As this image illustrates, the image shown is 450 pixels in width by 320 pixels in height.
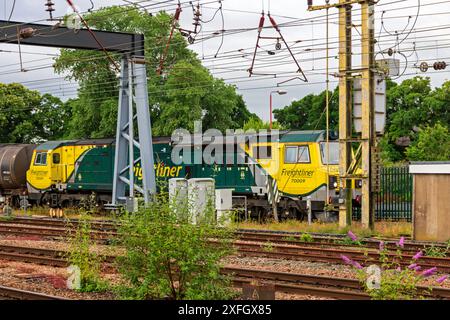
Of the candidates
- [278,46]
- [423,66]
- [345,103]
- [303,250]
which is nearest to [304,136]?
[345,103]

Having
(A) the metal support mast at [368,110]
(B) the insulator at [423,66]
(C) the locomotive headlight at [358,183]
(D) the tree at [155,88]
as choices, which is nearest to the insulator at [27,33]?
(A) the metal support mast at [368,110]

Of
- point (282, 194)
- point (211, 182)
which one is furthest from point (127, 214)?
point (282, 194)

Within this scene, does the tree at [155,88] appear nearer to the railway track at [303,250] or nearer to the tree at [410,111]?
the tree at [410,111]

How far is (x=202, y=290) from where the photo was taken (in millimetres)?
10695

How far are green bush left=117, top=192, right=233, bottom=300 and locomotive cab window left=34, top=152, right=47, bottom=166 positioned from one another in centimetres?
2397

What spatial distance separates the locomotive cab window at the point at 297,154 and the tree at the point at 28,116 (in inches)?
1474

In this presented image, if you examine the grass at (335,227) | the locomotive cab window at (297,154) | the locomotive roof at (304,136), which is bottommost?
the grass at (335,227)

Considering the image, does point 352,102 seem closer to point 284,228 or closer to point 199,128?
point 284,228

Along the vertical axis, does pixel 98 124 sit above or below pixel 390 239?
A: above

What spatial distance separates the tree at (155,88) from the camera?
51.7 m

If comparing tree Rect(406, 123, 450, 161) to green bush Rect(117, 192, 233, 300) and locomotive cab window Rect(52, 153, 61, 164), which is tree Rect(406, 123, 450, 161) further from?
green bush Rect(117, 192, 233, 300)

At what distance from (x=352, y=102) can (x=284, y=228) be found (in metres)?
4.96

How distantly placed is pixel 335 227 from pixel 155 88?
32529 millimetres

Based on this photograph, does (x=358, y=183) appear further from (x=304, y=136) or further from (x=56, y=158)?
(x=56, y=158)
